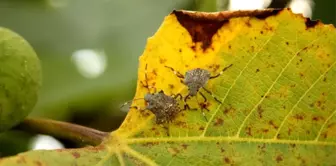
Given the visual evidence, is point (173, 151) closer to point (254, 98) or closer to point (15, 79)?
point (254, 98)

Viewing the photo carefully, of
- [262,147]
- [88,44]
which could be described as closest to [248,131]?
[262,147]

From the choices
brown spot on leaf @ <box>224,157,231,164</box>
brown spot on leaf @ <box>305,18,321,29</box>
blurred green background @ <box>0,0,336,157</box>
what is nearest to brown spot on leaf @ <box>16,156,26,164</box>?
brown spot on leaf @ <box>224,157,231,164</box>

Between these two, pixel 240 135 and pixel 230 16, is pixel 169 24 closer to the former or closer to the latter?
pixel 230 16

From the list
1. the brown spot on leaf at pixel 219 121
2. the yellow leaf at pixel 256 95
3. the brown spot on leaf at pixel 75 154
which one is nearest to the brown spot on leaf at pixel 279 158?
the yellow leaf at pixel 256 95

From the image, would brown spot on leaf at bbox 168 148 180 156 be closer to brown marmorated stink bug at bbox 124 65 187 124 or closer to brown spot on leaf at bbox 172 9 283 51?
brown marmorated stink bug at bbox 124 65 187 124

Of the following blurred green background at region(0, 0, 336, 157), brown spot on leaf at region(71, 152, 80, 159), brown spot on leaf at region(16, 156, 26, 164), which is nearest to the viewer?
brown spot on leaf at region(16, 156, 26, 164)

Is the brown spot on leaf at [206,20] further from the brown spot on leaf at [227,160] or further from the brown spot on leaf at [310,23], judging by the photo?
the brown spot on leaf at [227,160]

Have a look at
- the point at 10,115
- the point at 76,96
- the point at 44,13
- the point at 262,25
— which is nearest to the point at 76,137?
the point at 10,115
